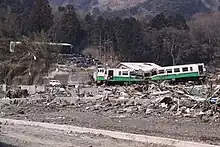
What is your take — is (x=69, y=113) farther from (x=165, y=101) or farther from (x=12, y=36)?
(x=12, y=36)

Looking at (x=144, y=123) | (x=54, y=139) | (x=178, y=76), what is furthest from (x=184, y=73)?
(x=54, y=139)

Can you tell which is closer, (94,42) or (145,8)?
(94,42)

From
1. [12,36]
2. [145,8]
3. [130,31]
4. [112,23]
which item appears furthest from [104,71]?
[145,8]

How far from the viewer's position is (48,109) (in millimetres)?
21312

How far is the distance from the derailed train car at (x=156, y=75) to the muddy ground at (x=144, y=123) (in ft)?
88.9

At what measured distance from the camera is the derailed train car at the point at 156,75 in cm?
4631

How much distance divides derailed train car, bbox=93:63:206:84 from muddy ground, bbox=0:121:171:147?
108 feet

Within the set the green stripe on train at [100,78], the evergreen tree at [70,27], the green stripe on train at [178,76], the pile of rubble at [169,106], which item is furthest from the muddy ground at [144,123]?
the evergreen tree at [70,27]

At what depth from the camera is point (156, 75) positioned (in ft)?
159

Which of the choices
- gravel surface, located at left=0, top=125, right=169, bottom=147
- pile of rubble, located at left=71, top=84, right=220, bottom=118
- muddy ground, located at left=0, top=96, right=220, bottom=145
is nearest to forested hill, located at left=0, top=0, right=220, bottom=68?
pile of rubble, located at left=71, top=84, right=220, bottom=118

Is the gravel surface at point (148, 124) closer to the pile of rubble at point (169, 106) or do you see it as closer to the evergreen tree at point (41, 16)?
the pile of rubble at point (169, 106)

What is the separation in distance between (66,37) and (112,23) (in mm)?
8296

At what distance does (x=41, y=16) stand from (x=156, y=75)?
38809 mm

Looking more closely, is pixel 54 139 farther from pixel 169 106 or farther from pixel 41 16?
pixel 41 16
